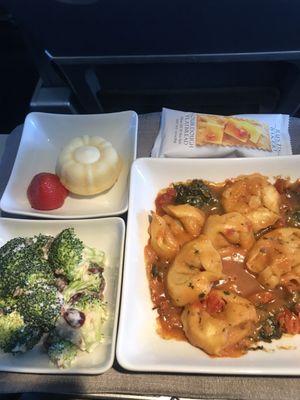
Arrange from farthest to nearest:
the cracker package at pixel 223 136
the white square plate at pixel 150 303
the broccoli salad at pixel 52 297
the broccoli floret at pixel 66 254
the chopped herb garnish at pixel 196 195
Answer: the cracker package at pixel 223 136 → the chopped herb garnish at pixel 196 195 → the broccoli floret at pixel 66 254 → the broccoli salad at pixel 52 297 → the white square plate at pixel 150 303

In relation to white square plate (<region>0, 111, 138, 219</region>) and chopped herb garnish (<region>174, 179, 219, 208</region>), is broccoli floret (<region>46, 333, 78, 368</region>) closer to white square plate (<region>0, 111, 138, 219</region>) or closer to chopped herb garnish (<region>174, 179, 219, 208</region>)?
white square plate (<region>0, 111, 138, 219</region>)

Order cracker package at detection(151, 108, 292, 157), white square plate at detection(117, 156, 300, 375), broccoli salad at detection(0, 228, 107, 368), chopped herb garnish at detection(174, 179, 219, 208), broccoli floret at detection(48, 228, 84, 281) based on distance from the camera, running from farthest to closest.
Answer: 1. cracker package at detection(151, 108, 292, 157)
2. chopped herb garnish at detection(174, 179, 219, 208)
3. broccoli floret at detection(48, 228, 84, 281)
4. broccoli salad at detection(0, 228, 107, 368)
5. white square plate at detection(117, 156, 300, 375)

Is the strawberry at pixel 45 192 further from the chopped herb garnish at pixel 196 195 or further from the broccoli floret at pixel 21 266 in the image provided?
the chopped herb garnish at pixel 196 195

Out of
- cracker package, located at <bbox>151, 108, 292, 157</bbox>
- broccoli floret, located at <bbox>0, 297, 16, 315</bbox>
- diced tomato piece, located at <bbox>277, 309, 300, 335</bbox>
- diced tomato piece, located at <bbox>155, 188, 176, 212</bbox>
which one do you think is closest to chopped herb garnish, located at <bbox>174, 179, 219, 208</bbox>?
diced tomato piece, located at <bbox>155, 188, 176, 212</bbox>

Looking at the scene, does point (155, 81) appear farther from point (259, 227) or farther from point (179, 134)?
point (259, 227)

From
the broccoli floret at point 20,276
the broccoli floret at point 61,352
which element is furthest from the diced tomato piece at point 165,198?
the broccoli floret at point 61,352
